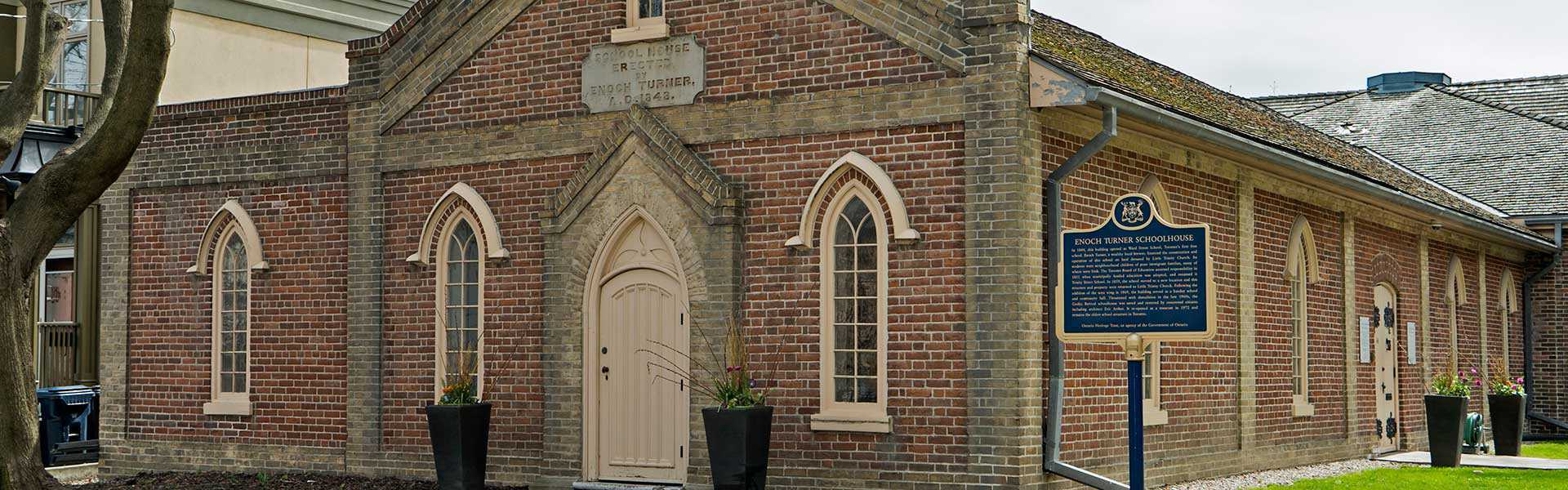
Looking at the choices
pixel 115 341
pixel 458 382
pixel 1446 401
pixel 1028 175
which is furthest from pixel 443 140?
pixel 1446 401

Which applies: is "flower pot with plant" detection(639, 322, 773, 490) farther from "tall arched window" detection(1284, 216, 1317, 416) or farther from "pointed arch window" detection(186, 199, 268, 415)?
"tall arched window" detection(1284, 216, 1317, 416)

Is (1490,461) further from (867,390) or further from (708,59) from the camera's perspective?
(708,59)

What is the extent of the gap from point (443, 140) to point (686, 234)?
10.1ft

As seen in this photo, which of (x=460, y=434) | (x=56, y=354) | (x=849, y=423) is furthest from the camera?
(x=56, y=354)

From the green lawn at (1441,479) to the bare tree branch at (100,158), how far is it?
10.3 m

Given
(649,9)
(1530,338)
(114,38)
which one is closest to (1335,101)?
(1530,338)

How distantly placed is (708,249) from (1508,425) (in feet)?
38.5

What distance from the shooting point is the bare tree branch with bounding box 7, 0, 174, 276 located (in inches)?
518

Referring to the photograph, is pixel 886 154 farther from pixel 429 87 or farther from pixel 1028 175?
pixel 429 87

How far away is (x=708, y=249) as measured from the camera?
1392cm

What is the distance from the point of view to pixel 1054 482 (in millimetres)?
12938

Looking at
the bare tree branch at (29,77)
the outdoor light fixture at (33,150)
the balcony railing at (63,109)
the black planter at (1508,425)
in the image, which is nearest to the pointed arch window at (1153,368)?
the black planter at (1508,425)

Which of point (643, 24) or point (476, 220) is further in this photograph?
point (476, 220)

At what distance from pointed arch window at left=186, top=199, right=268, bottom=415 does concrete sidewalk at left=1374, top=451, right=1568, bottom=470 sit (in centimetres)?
1275
